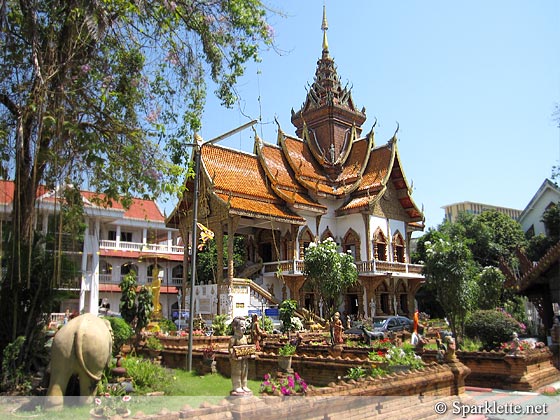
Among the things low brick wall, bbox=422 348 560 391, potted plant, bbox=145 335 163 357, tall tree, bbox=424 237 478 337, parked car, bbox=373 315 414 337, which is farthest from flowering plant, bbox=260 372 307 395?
parked car, bbox=373 315 414 337

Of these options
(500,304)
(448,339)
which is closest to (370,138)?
(500,304)

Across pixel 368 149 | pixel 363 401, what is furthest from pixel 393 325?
pixel 363 401

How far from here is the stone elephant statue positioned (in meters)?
6.79

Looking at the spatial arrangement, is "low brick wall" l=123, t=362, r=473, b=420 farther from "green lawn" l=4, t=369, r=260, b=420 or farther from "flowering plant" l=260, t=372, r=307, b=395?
"green lawn" l=4, t=369, r=260, b=420

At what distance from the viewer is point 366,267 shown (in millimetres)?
27891

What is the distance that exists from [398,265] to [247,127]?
20066 mm

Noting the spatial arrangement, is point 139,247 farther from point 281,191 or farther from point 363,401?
point 363,401

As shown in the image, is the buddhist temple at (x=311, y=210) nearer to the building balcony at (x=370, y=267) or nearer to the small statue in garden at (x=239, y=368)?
the building balcony at (x=370, y=267)

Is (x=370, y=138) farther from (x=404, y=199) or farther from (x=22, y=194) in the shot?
(x=22, y=194)

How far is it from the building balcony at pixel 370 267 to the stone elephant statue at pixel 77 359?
713 inches

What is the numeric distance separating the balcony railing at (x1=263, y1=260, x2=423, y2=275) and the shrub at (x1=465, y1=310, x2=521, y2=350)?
1253cm

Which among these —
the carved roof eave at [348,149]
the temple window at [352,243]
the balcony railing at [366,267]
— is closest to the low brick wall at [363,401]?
the balcony railing at [366,267]

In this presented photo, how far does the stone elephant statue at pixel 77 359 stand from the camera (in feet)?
22.3

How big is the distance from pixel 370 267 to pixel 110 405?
22.4m
